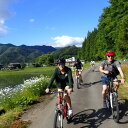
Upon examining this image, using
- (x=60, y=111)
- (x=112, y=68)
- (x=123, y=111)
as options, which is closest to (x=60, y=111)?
Result: (x=60, y=111)

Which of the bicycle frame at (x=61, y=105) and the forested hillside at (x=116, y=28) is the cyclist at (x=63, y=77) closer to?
the bicycle frame at (x=61, y=105)

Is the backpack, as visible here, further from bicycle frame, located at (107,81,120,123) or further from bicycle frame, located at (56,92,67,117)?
bicycle frame, located at (56,92,67,117)

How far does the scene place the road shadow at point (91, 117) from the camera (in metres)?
9.31

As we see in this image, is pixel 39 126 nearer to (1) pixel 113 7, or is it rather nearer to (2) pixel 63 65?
(2) pixel 63 65

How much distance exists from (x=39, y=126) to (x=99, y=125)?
2158 mm

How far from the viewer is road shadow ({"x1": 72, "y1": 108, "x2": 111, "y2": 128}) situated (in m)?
9.31

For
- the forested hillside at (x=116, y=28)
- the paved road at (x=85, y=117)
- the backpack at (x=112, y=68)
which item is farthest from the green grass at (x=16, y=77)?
the backpack at (x=112, y=68)

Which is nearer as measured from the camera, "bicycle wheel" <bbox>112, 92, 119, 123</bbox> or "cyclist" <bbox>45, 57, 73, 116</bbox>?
"cyclist" <bbox>45, 57, 73, 116</bbox>

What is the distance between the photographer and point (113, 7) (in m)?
49.8

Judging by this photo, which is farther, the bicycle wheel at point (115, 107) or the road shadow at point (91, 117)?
the road shadow at point (91, 117)

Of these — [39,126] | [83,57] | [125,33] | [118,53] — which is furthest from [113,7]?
[83,57]

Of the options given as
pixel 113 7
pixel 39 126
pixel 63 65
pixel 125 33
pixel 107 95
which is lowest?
pixel 39 126

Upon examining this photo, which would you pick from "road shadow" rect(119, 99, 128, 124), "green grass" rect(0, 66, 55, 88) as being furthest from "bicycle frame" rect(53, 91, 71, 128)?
"green grass" rect(0, 66, 55, 88)

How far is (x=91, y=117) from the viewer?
10.2 metres
